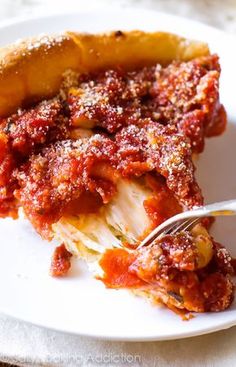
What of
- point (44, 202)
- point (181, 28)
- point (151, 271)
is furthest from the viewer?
point (181, 28)

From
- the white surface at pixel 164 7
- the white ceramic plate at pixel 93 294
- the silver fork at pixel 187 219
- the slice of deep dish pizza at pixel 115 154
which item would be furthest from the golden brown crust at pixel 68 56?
the white surface at pixel 164 7

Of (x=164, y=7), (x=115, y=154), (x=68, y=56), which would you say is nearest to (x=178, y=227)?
(x=115, y=154)

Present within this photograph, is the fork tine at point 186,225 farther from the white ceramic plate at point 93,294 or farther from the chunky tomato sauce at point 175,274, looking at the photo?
the white ceramic plate at point 93,294

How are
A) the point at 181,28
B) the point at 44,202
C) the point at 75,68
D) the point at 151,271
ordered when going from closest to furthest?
the point at 151,271
the point at 44,202
the point at 75,68
the point at 181,28

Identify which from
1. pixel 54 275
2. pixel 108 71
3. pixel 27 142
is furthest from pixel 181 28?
pixel 54 275

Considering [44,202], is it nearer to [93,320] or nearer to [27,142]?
[27,142]

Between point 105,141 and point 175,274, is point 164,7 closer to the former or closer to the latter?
point 105,141

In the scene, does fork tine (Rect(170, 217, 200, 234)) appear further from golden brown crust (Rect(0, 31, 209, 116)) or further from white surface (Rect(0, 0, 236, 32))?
white surface (Rect(0, 0, 236, 32))
